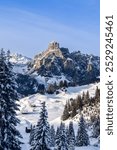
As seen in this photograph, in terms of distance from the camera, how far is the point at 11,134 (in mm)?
26906

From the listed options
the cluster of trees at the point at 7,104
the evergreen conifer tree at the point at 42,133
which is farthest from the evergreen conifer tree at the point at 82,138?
the cluster of trees at the point at 7,104

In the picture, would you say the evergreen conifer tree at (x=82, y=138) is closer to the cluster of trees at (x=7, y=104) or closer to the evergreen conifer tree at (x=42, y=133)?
the evergreen conifer tree at (x=42, y=133)

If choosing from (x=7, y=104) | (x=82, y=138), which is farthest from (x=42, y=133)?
(x=82, y=138)

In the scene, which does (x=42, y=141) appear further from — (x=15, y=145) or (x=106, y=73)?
(x=106, y=73)

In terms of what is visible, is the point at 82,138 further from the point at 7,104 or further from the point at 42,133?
the point at 7,104

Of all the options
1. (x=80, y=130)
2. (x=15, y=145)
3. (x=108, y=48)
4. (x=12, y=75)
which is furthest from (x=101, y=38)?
(x=80, y=130)

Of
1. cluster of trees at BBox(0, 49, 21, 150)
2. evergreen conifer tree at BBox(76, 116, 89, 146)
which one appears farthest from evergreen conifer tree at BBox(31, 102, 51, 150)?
evergreen conifer tree at BBox(76, 116, 89, 146)

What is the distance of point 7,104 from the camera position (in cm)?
2648

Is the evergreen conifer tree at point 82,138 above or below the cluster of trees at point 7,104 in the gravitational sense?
below

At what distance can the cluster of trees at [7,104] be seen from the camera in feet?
86.0

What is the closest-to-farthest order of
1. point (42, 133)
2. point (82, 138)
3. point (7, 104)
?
1. point (7, 104)
2. point (42, 133)
3. point (82, 138)

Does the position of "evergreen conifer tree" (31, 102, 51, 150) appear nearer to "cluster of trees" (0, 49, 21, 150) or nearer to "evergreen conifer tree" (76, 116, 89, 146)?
"cluster of trees" (0, 49, 21, 150)

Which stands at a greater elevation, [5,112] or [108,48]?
[108,48]

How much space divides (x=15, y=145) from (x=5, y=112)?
2.52m
